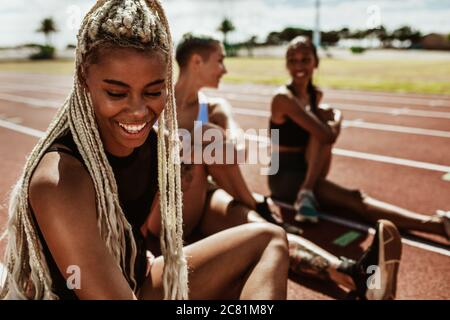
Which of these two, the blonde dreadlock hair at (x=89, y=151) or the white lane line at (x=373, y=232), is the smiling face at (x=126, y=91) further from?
the white lane line at (x=373, y=232)

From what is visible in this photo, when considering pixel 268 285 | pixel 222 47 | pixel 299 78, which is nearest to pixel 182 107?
pixel 222 47

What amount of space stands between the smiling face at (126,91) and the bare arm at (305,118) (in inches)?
104

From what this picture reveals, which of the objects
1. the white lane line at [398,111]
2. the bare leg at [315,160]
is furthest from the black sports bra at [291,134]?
the white lane line at [398,111]

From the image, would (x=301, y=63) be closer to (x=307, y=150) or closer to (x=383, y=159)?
(x=307, y=150)

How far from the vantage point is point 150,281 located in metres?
2.01

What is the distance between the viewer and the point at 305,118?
4180mm

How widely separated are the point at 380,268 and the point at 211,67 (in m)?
2.24

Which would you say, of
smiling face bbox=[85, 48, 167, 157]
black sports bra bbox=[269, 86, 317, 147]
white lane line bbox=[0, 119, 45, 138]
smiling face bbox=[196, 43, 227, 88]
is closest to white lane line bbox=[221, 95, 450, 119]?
black sports bra bbox=[269, 86, 317, 147]

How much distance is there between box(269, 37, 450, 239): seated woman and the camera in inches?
154

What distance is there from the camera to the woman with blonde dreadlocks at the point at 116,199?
1439 mm

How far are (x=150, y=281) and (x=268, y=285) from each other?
1.87ft

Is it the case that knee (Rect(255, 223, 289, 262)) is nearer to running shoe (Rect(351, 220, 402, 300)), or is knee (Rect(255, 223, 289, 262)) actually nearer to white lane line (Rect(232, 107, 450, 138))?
running shoe (Rect(351, 220, 402, 300))

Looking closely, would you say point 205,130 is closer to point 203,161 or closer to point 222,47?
point 203,161

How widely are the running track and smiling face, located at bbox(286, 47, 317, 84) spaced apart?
1455mm
